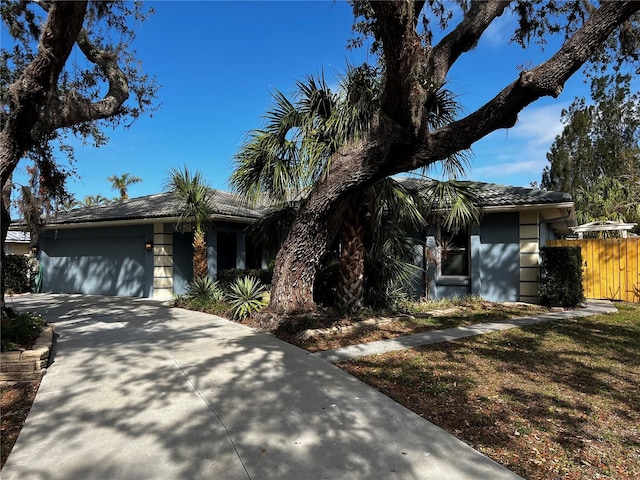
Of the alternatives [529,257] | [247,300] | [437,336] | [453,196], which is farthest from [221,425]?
[529,257]

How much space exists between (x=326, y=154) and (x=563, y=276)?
24.6ft

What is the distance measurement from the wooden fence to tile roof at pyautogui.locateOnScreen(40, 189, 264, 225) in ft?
35.7

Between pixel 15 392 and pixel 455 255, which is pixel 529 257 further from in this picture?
pixel 15 392

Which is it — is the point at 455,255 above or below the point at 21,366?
above

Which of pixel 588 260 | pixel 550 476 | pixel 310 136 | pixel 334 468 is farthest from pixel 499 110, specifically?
pixel 588 260

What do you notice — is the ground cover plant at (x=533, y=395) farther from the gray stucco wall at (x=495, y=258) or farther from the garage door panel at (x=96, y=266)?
the garage door panel at (x=96, y=266)

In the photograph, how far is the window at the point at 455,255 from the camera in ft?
41.1

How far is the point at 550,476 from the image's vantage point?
293 cm

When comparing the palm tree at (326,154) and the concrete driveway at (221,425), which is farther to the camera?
the palm tree at (326,154)

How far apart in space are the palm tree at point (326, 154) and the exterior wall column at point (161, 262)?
633 centimetres

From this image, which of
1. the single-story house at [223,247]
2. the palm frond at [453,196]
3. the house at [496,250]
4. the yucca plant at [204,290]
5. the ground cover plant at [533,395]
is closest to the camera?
the ground cover plant at [533,395]

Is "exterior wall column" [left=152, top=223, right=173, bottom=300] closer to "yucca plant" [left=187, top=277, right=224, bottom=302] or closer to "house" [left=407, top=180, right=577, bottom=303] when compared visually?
"yucca plant" [left=187, top=277, right=224, bottom=302]

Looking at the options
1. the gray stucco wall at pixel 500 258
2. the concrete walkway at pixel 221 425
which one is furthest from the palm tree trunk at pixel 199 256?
the gray stucco wall at pixel 500 258

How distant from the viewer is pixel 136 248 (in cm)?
1505
